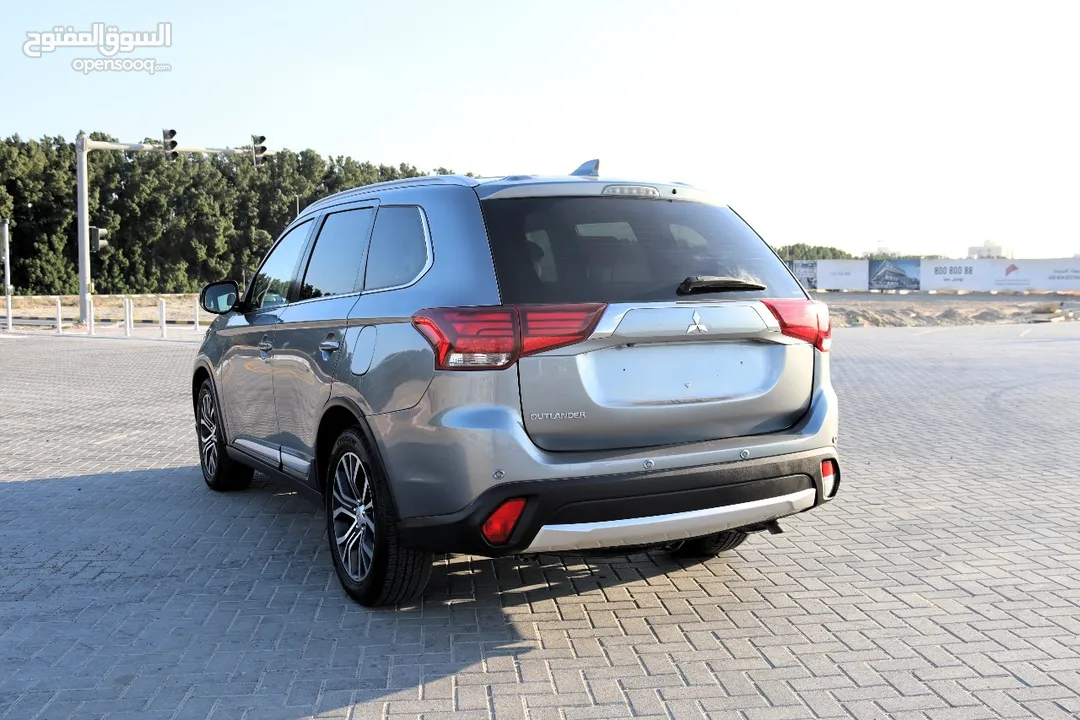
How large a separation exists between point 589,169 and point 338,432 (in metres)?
1.73

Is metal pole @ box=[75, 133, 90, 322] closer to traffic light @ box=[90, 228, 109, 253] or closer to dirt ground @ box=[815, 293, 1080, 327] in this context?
traffic light @ box=[90, 228, 109, 253]

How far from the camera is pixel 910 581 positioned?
199 inches

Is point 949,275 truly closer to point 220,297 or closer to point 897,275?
point 897,275

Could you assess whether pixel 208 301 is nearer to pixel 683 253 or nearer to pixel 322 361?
pixel 322 361

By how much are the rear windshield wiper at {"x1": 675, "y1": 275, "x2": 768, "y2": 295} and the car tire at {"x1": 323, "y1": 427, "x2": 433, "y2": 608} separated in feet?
4.87

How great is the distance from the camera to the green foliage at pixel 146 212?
60.8 m

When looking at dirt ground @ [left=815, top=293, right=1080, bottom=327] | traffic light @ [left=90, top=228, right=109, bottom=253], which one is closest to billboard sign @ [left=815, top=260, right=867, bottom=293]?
dirt ground @ [left=815, top=293, right=1080, bottom=327]

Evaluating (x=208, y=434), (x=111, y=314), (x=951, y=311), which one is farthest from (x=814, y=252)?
(x=208, y=434)

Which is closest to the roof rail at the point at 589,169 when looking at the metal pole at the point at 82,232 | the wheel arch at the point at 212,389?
the wheel arch at the point at 212,389

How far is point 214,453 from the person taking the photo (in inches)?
282

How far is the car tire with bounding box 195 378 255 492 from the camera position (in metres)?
6.93

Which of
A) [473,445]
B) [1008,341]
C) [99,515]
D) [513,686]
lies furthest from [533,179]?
[1008,341]

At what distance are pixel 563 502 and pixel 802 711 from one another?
1.12 metres

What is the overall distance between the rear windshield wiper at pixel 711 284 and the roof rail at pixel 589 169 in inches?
29.3
